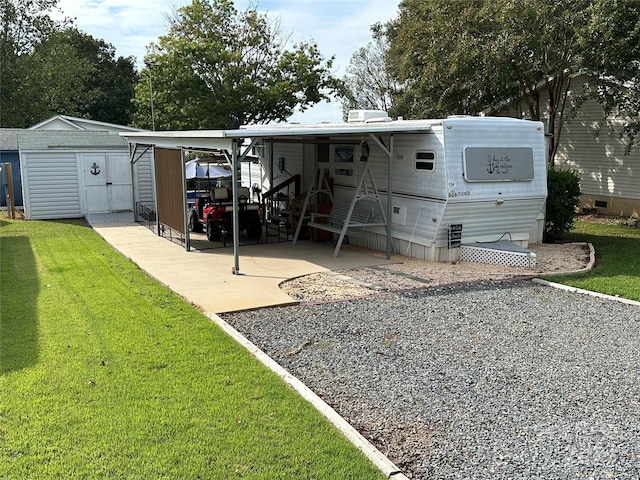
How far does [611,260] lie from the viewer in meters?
9.84

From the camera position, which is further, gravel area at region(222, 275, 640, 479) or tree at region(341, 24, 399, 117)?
tree at region(341, 24, 399, 117)

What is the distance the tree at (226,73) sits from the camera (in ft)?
80.0

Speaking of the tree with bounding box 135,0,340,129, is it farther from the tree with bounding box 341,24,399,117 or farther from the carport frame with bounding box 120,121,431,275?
the carport frame with bounding box 120,121,431,275

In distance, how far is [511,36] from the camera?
1376 cm

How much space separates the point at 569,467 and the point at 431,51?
1396 cm

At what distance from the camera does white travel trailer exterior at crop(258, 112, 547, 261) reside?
924cm

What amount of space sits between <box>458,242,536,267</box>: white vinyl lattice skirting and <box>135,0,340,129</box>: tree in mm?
16787

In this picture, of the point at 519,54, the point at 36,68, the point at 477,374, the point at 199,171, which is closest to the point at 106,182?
the point at 199,171

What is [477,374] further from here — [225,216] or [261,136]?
[225,216]

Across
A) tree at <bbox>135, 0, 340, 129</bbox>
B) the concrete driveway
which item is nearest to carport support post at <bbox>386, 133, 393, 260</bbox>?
the concrete driveway

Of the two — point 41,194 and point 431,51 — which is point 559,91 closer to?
point 431,51

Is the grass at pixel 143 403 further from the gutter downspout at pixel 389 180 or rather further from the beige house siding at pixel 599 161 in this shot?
the beige house siding at pixel 599 161

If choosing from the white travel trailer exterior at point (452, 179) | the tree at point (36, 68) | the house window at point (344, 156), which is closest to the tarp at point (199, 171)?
the house window at point (344, 156)

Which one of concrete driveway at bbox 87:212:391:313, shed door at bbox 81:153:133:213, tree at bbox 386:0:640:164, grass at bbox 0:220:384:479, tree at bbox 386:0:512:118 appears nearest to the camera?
grass at bbox 0:220:384:479
